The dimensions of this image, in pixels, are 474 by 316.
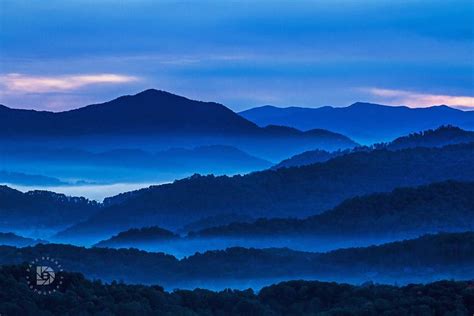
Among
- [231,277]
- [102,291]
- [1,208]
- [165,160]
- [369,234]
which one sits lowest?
[102,291]

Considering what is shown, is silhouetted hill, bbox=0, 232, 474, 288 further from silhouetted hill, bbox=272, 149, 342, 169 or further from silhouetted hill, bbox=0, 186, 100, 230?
silhouetted hill, bbox=272, 149, 342, 169

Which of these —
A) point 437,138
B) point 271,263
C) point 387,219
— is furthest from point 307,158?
point 271,263

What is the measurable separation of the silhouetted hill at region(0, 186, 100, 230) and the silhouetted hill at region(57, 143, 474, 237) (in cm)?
334

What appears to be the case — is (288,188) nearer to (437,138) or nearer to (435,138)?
(437,138)

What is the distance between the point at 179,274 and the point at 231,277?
267cm

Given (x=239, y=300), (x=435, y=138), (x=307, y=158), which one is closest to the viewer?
(x=239, y=300)

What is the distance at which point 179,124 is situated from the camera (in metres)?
166

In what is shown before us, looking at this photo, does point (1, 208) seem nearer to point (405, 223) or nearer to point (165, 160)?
point (405, 223)

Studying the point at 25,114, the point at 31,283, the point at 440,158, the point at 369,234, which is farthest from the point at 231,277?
the point at 25,114

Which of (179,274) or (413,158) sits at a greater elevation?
(413,158)

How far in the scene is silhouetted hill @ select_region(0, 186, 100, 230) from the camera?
330ft

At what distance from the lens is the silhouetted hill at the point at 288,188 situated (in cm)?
9675

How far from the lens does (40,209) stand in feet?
358

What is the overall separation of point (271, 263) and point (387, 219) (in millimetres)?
19509
